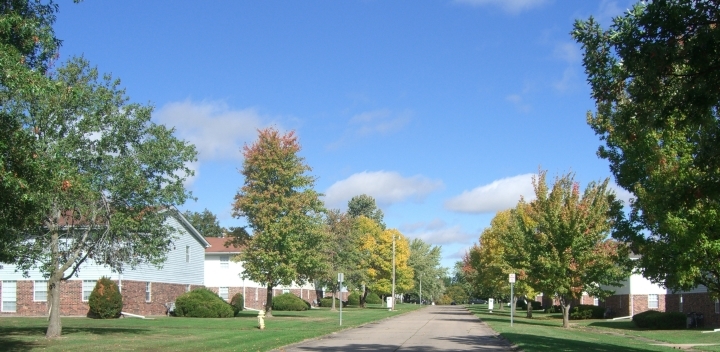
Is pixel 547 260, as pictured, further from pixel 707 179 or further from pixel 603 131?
pixel 707 179

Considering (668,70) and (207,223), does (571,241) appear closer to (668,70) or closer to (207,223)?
(668,70)

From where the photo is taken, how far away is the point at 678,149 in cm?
2344

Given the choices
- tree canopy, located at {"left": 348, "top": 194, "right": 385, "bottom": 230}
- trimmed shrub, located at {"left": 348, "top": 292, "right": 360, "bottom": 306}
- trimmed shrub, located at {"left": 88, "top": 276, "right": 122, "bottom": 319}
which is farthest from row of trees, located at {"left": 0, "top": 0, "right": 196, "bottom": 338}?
tree canopy, located at {"left": 348, "top": 194, "right": 385, "bottom": 230}

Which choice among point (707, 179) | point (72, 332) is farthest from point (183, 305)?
point (707, 179)

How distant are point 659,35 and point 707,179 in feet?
9.88

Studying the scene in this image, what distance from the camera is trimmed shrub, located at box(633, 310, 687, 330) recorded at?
38.0 meters

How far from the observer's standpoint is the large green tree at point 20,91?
12.8 metres

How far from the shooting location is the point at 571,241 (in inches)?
1474

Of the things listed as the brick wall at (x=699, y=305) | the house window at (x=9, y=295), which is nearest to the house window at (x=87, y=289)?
the house window at (x=9, y=295)

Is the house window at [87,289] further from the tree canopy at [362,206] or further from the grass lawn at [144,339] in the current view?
the tree canopy at [362,206]

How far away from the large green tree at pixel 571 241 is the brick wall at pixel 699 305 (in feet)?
15.2


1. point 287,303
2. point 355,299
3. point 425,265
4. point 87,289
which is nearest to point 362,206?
point 425,265

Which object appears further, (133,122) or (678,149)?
(133,122)

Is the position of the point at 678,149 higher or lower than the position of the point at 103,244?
higher
